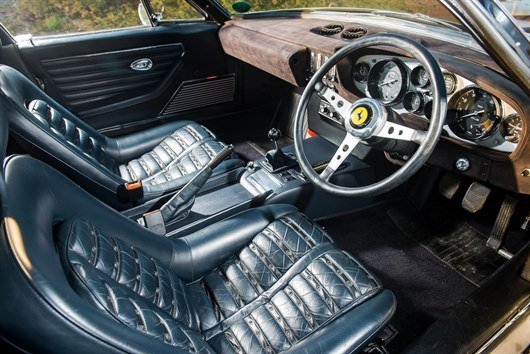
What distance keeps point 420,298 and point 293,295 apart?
0.93 m

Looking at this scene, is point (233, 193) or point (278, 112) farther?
point (278, 112)

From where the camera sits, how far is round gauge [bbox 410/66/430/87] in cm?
158

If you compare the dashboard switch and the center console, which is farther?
the center console

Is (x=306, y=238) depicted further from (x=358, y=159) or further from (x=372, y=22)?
(x=372, y=22)

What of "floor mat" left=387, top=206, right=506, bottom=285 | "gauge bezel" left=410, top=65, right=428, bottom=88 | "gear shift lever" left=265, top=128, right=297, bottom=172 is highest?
"gauge bezel" left=410, top=65, right=428, bottom=88

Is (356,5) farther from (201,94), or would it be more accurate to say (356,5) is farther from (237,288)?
(237,288)

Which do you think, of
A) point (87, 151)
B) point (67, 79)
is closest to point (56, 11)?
point (67, 79)

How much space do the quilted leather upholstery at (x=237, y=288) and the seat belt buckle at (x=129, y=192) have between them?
52 centimetres

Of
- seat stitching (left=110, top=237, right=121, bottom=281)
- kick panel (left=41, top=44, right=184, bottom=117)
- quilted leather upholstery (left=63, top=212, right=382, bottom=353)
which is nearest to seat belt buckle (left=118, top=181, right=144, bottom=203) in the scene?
quilted leather upholstery (left=63, top=212, right=382, bottom=353)

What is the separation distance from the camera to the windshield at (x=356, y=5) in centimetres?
194

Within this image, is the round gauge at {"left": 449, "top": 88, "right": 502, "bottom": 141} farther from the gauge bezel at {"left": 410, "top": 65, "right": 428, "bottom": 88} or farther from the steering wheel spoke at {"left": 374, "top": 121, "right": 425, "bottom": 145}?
the steering wheel spoke at {"left": 374, "top": 121, "right": 425, "bottom": 145}

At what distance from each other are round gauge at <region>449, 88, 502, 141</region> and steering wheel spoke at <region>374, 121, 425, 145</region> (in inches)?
14.2

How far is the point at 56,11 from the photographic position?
2.52 m

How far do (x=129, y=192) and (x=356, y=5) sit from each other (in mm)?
1911
